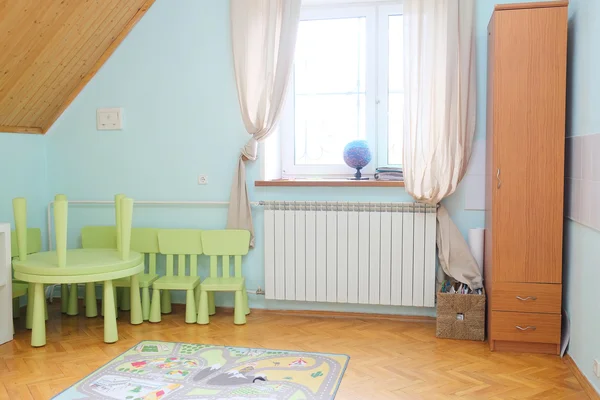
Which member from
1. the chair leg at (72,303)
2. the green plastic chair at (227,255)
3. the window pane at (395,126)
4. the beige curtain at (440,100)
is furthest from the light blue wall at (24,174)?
the beige curtain at (440,100)

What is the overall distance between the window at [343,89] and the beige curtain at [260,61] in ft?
1.06

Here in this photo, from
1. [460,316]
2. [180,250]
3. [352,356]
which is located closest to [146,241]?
[180,250]

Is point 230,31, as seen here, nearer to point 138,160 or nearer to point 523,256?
point 138,160

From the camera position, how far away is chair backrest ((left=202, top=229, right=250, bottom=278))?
4.00m

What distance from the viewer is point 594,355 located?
2707mm

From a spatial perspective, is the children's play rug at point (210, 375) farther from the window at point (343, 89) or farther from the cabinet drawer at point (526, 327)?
the window at point (343, 89)

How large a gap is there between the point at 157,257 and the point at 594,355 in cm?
289

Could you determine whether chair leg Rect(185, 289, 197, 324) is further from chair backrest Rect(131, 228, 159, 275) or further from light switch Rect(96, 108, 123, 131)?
light switch Rect(96, 108, 123, 131)

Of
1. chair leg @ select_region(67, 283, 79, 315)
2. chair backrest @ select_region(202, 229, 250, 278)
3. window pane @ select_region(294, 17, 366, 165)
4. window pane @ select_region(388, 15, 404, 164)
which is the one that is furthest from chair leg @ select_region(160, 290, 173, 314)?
window pane @ select_region(388, 15, 404, 164)

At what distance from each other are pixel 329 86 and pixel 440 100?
90cm

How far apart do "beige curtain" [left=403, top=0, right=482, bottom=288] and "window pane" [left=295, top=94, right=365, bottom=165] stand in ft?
1.84

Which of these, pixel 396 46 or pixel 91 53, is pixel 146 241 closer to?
pixel 91 53

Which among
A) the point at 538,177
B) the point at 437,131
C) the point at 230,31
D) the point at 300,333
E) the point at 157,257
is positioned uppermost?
the point at 230,31

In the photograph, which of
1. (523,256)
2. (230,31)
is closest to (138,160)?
(230,31)
